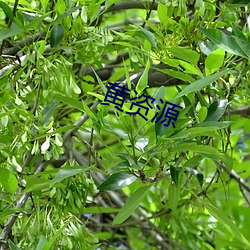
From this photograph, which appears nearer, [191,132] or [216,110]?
[191,132]

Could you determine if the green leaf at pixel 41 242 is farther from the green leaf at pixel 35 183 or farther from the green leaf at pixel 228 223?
the green leaf at pixel 228 223

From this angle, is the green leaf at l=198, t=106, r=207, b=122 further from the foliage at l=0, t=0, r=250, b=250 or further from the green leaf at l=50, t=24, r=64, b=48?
the green leaf at l=50, t=24, r=64, b=48

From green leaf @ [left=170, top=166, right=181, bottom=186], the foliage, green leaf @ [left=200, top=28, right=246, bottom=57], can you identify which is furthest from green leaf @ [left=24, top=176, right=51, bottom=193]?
green leaf @ [left=200, top=28, right=246, bottom=57]

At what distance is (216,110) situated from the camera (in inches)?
34.9

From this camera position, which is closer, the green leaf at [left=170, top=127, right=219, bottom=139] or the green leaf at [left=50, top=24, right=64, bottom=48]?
the green leaf at [left=170, top=127, right=219, bottom=139]

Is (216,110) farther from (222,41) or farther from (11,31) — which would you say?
(11,31)

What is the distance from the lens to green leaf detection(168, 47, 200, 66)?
85 centimetres

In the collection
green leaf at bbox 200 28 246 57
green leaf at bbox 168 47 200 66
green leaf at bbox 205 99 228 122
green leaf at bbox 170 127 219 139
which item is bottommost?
green leaf at bbox 205 99 228 122

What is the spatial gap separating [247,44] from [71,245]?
33 cm

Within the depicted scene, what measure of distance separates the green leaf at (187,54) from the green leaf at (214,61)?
0.02m

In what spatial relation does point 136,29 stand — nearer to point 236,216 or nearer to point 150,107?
point 150,107

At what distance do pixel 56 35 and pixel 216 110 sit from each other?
0.23 m

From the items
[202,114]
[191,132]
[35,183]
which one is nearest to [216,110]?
[202,114]

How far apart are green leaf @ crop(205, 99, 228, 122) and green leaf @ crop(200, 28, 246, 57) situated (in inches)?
3.3
